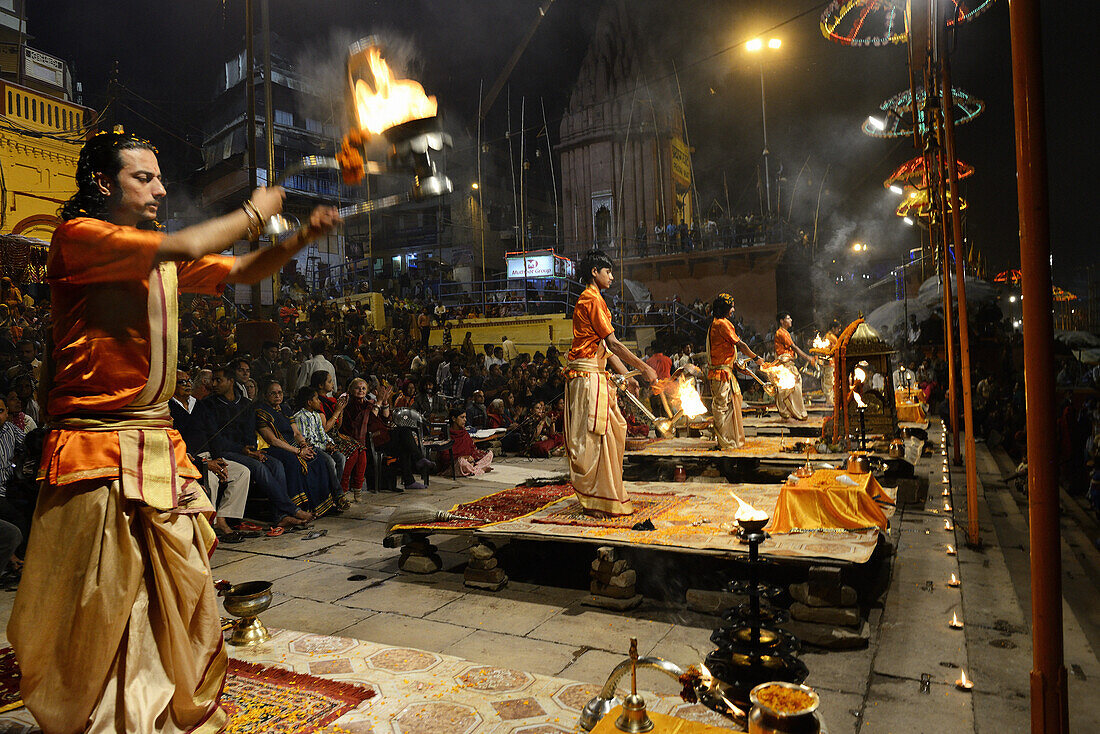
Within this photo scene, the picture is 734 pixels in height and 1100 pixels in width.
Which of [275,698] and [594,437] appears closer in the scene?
[275,698]

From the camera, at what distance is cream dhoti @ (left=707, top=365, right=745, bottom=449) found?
31.8 feet

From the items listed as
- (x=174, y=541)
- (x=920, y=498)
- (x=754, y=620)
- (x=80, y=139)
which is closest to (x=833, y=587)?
(x=754, y=620)

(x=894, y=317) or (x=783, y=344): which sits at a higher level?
(x=894, y=317)

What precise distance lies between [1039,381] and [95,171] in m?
3.34

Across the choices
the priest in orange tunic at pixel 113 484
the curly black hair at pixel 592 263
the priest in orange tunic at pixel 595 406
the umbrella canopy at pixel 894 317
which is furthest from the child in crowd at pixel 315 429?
the umbrella canopy at pixel 894 317

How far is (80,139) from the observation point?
9.82 meters

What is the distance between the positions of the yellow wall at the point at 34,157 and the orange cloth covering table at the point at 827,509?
10451 millimetres

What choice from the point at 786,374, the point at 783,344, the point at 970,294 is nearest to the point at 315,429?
the point at 786,374

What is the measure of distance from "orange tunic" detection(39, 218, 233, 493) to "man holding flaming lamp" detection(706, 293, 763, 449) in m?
8.05

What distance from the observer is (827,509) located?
529cm

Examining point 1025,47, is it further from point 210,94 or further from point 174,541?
point 210,94

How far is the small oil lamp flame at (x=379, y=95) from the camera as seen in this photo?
284cm

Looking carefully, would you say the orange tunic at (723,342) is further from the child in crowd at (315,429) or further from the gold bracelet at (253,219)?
the gold bracelet at (253,219)

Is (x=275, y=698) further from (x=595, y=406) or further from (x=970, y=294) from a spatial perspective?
(x=970, y=294)
